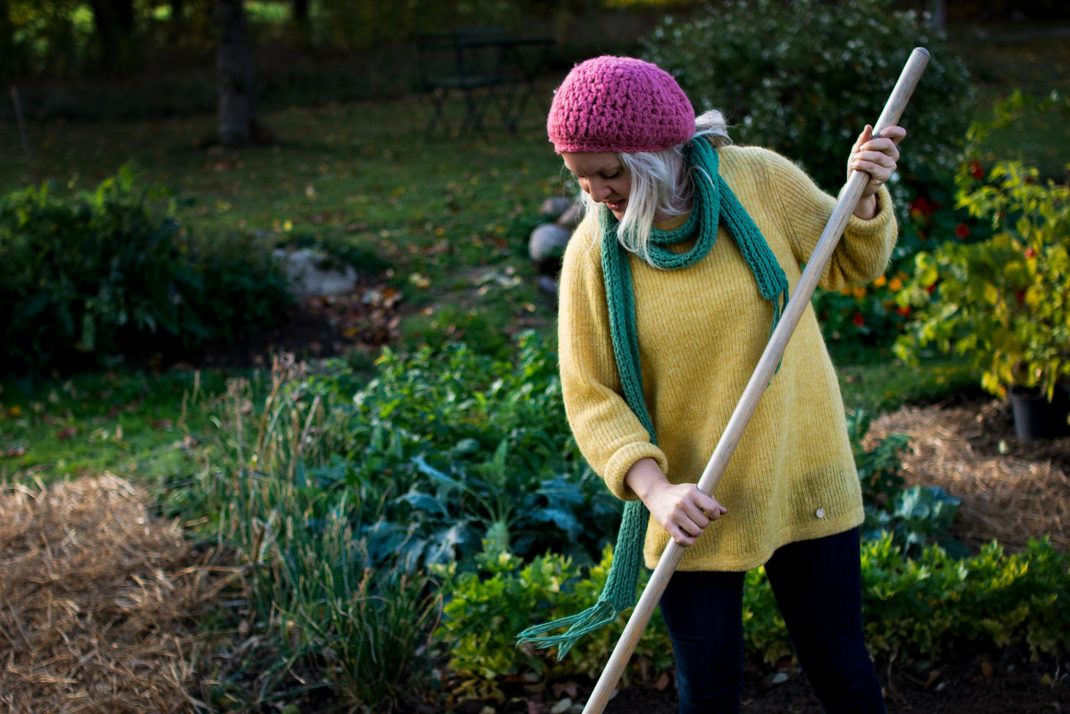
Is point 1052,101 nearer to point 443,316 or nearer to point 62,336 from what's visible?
point 443,316

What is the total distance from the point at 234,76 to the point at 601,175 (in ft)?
37.6

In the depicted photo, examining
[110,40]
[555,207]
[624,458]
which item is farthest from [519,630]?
[110,40]

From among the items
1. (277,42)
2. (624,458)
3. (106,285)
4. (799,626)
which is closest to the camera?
(624,458)

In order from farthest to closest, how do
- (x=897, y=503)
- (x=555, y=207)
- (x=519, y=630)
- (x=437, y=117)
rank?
1. (x=437, y=117)
2. (x=555, y=207)
3. (x=897, y=503)
4. (x=519, y=630)

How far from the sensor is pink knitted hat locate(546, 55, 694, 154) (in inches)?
82.7

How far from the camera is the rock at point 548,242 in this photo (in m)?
7.43

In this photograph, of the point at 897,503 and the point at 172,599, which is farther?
the point at 897,503

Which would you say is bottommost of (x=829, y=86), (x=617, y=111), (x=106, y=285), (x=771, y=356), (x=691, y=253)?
(x=106, y=285)

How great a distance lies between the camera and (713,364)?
228cm

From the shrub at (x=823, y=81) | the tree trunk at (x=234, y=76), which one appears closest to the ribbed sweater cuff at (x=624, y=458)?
the shrub at (x=823, y=81)

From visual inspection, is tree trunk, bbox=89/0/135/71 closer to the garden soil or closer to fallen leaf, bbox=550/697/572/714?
the garden soil

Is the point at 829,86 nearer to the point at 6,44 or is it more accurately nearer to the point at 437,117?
the point at 437,117

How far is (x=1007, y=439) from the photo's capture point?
4883 millimetres

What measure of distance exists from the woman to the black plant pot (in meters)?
2.81
